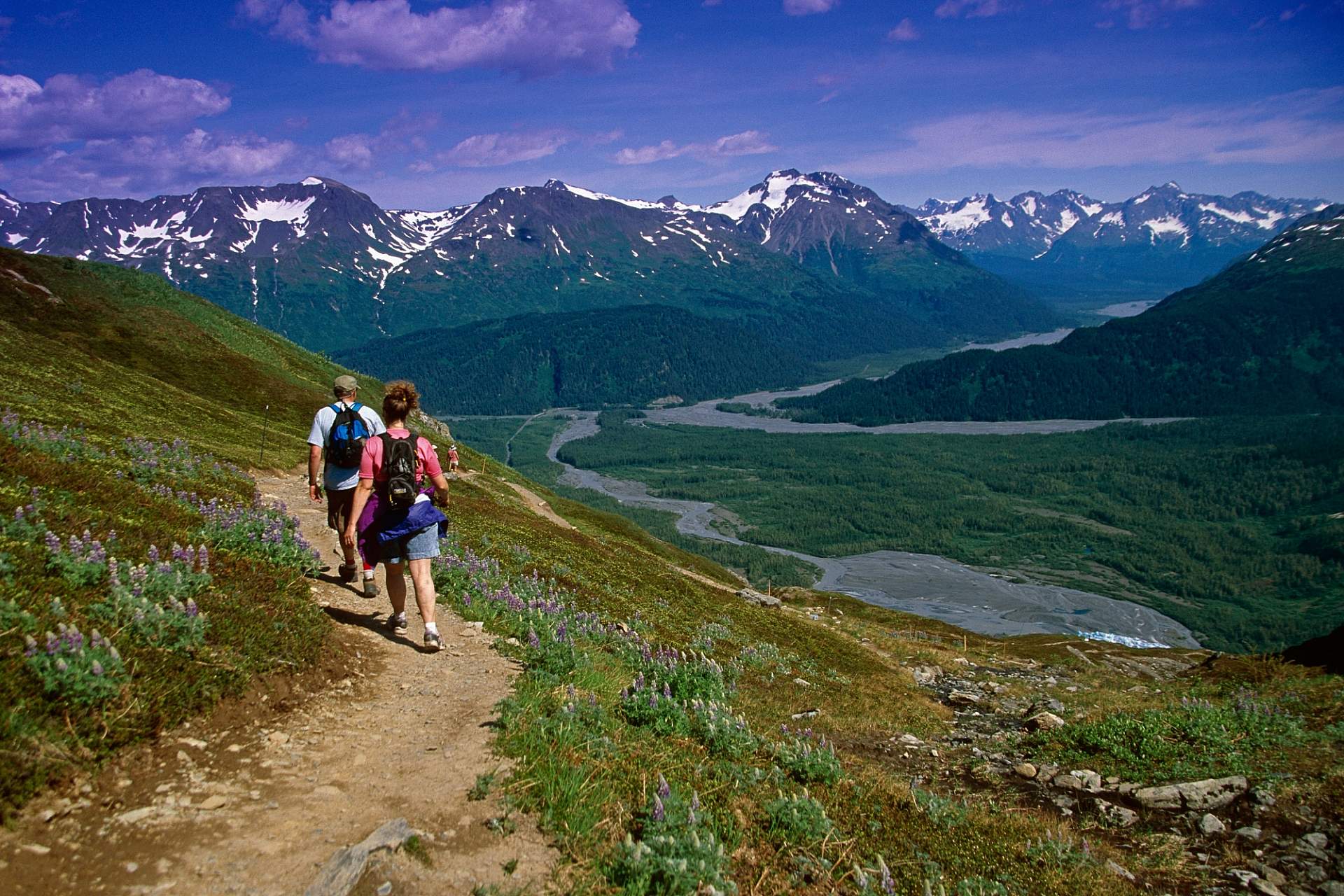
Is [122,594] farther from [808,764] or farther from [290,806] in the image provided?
[808,764]

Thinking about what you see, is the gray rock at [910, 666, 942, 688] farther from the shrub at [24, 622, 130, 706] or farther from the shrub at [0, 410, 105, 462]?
the shrub at [0, 410, 105, 462]

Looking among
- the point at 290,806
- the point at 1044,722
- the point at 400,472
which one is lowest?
the point at 1044,722

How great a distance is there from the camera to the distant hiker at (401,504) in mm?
10094

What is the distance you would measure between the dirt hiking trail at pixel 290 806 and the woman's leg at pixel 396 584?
66.5 inches

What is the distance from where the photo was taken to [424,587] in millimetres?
10656

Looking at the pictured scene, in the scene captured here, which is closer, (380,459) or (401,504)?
(401,504)

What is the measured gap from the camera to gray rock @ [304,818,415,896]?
5.18 meters

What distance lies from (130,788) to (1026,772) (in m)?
12.4

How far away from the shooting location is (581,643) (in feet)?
40.8

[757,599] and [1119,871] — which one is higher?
[1119,871]

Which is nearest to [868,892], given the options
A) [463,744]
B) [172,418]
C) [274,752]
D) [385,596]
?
[463,744]

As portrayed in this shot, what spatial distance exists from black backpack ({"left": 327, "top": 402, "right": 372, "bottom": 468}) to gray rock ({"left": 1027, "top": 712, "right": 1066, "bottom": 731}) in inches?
567

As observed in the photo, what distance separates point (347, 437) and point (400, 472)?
2.97 m

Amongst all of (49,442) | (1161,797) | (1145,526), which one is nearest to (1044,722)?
(1161,797)
